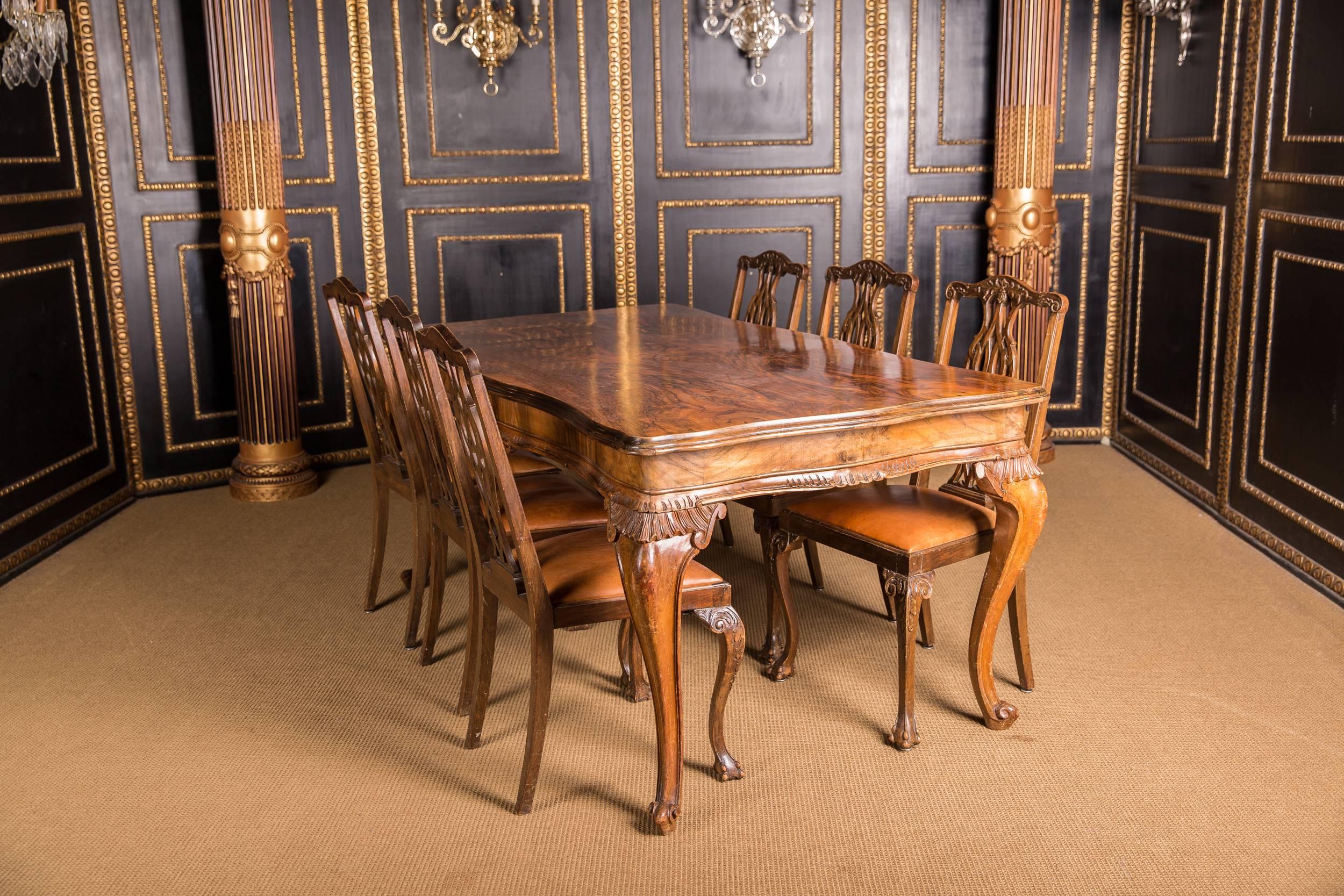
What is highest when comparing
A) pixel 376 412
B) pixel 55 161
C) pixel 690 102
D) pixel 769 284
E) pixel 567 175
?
pixel 690 102

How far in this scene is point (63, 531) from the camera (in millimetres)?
4555

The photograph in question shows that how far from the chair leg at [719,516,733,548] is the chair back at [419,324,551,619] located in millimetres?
1696

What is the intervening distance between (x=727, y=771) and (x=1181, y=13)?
370 centimetres

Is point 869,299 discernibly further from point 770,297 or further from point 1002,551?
point 1002,551

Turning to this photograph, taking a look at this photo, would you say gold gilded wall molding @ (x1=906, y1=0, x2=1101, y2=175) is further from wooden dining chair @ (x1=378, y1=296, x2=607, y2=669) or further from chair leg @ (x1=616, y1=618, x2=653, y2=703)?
chair leg @ (x1=616, y1=618, x2=653, y2=703)

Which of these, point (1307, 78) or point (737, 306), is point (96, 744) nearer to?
point (737, 306)

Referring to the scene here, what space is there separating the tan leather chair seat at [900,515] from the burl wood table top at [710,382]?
32 cm

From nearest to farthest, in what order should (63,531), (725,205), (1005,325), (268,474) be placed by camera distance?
(1005,325), (63,531), (268,474), (725,205)

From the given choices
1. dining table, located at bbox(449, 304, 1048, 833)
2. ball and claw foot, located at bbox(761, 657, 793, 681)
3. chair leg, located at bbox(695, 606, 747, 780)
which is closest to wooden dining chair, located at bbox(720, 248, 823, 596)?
ball and claw foot, located at bbox(761, 657, 793, 681)

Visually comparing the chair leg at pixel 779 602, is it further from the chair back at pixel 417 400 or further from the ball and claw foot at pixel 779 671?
the chair back at pixel 417 400

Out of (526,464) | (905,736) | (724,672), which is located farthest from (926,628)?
(526,464)

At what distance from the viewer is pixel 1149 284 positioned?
17.2ft

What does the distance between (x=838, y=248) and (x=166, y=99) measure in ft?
9.72

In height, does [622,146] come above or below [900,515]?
above
